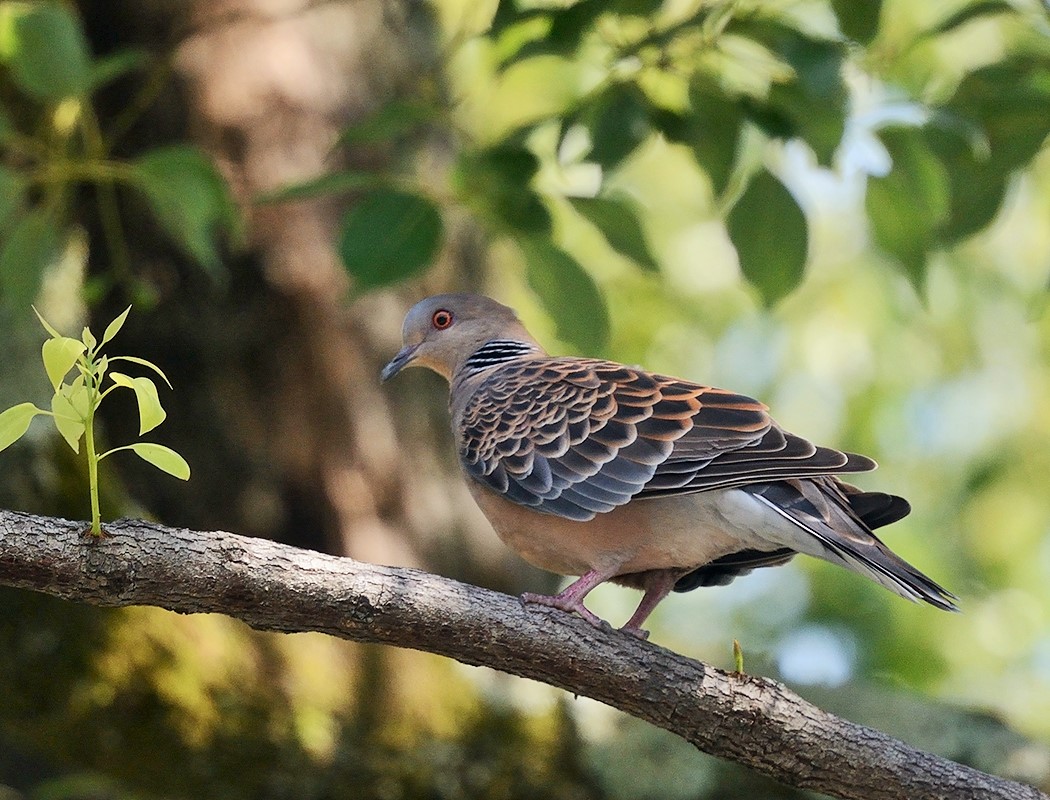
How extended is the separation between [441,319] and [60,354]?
7.70 feet

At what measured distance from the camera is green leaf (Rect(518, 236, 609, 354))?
3.19 m

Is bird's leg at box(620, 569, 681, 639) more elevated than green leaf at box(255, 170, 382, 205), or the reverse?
green leaf at box(255, 170, 382, 205)

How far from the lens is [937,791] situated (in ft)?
8.02

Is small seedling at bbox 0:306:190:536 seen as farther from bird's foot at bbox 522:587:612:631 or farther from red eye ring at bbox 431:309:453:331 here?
red eye ring at bbox 431:309:453:331

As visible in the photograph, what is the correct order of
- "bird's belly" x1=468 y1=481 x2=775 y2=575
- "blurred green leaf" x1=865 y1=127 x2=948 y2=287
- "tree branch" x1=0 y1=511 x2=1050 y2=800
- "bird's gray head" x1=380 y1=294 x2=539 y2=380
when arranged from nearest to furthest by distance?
"tree branch" x1=0 y1=511 x2=1050 y2=800
"bird's belly" x1=468 y1=481 x2=775 y2=575
"blurred green leaf" x1=865 y1=127 x2=948 y2=287
"bird's gray head" x1=380 y1=294 x2=539 y2=380

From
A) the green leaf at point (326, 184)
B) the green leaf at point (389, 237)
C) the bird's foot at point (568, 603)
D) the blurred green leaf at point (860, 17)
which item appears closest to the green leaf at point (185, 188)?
the green leaf at point (326, 184)

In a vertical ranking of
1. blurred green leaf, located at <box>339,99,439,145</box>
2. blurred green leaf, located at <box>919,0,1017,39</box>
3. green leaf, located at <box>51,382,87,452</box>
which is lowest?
green leaf, located at <box>51,382,87,452</box>

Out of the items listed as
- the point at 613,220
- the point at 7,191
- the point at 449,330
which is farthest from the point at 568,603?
the point at 7,191

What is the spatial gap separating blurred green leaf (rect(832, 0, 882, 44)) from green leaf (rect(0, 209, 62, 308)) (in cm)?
195

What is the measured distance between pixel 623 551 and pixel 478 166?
3.39 feet

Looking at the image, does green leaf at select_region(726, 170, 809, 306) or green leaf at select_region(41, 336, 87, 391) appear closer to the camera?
green leaf at select_region(41, 336, 87, 391)

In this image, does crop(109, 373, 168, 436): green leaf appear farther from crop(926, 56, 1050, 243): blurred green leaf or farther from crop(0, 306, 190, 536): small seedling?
crop(926, 56, 1050, 243): blurred green leaf

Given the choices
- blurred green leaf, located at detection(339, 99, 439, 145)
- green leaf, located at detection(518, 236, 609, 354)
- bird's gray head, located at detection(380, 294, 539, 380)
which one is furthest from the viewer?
bird's gray head, located at detection(380, 294, 539, 380)

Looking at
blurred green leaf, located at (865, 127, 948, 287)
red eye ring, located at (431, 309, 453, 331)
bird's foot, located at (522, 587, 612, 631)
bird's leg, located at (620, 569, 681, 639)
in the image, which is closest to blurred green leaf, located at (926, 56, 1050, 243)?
blurred green leaf, located at (865, 127, 948, 287)
